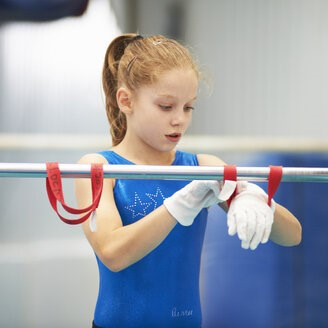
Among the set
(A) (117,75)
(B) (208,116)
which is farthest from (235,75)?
(A) (117,75)

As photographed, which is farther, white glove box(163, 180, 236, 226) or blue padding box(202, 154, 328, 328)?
blue padding box(202, 154, 328, 328)

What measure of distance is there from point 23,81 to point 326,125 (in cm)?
94

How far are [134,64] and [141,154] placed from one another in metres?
0.14

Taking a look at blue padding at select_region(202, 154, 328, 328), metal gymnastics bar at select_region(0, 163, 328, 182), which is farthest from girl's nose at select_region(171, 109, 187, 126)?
blue padding at select_region(202, 154, 328, 328)

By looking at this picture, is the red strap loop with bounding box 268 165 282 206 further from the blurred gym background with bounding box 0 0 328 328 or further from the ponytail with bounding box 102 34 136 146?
the blurred gym background with bounding box 0 0 328 328

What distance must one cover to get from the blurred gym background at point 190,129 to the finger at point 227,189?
1055 millimetres

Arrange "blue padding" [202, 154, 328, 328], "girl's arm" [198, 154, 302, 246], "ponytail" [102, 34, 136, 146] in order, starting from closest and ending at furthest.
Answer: "girl's arm" [198, 154, 302, 246] < "ponytail" [102, 34, 136, 146] < "blue padding" [202, 154, 328, 328]

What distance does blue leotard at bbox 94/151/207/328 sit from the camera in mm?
966

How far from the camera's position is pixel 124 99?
3.25ft

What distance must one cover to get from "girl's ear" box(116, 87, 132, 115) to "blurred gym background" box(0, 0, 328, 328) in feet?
3.09

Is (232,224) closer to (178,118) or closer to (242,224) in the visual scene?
(242,224)

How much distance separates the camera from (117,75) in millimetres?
1032

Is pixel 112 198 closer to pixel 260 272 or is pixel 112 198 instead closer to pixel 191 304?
pixel 191 304

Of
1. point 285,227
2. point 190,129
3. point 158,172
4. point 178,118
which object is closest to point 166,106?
point 178,118
